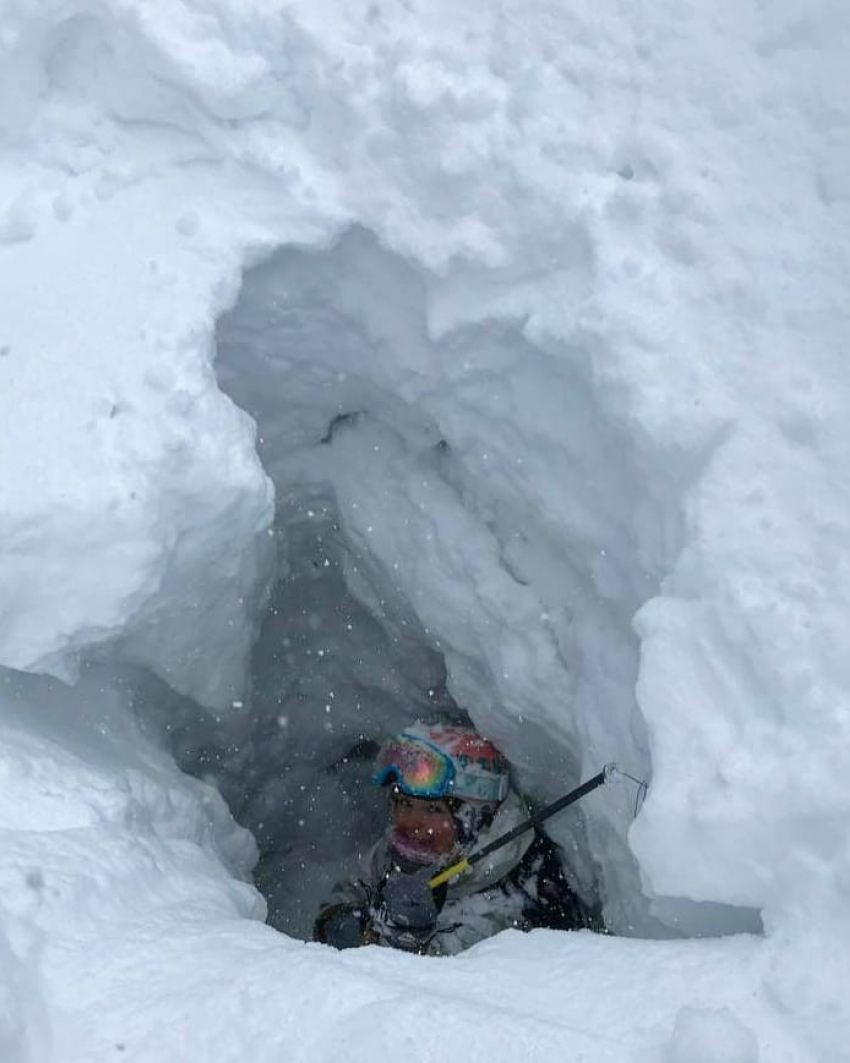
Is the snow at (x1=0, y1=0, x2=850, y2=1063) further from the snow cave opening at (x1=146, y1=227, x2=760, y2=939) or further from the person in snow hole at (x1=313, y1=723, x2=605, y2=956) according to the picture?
the person in snow hole at (x1=313, y1=723, x2=605, y2=956)

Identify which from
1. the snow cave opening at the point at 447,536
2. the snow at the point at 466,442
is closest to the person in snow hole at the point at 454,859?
the snow cave opening at the point at 447,536

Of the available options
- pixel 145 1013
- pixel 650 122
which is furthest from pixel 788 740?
pixel 650 122

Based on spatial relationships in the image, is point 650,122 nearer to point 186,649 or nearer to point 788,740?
point 788,740

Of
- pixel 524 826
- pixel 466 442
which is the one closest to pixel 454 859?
pixel 524 826

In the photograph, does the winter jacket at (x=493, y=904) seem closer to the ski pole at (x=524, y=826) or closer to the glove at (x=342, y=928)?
the glove at (x=342, y=928)

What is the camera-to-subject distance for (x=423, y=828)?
15.6ft

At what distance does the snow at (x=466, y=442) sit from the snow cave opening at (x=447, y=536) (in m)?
0.02

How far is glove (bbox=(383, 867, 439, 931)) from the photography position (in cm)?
434

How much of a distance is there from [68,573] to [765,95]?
2.30 metres

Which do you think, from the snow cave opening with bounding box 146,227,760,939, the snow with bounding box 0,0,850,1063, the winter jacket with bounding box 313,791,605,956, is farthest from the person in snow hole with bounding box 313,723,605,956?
the snow with bounding box 0,0,850,1063

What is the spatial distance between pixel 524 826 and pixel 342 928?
147cm

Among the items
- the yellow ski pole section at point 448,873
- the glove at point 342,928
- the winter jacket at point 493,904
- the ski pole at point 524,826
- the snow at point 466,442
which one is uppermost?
the snow at point 466,442

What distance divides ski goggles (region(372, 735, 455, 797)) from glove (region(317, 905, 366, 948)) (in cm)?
68

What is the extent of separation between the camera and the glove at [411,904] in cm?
434
